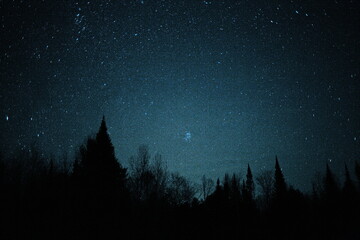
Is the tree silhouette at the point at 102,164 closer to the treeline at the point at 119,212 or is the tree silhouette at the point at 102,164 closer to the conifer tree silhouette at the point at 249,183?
the treeline at the point at 119,212

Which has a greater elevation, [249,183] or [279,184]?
[249,183]

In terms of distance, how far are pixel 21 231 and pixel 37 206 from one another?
217 inches

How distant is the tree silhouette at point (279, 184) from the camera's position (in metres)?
40.8

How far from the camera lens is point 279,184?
43875 millimetres

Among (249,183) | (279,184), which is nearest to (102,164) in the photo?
(279,184)

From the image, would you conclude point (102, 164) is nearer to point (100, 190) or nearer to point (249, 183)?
point (100, 190)

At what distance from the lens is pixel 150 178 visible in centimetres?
3200

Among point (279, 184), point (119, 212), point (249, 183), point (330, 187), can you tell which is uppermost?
point (249, 183)

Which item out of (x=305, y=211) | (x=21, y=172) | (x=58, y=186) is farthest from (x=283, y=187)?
(x=21, y=172)

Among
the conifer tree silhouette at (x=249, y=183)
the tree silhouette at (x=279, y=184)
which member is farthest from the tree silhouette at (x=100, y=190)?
the conifer tree silhouette at (x=249, y=183)

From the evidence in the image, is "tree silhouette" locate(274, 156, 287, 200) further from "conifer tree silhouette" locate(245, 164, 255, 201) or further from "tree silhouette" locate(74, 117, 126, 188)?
"tree silhouette" locate(74, 117, 126, 188)

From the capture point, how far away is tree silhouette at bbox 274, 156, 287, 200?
4080 centimetres

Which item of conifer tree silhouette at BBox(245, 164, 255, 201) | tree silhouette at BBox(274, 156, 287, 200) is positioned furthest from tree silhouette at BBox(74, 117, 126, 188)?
conifer tree silhouette at BBox(245, 164, 255, 201)

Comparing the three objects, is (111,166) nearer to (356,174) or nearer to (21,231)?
(21,231)
